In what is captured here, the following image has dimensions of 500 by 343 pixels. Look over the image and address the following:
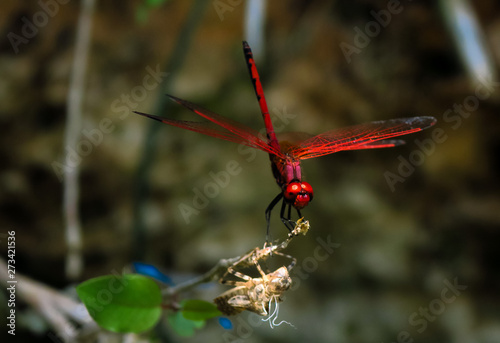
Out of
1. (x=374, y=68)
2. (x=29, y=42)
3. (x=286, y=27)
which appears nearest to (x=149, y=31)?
(x=29, y=42)

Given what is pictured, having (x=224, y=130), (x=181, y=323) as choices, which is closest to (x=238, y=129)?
(x=224, y=130)

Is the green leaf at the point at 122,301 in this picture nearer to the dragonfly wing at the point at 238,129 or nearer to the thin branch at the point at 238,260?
the thin branch at the point at 238,260

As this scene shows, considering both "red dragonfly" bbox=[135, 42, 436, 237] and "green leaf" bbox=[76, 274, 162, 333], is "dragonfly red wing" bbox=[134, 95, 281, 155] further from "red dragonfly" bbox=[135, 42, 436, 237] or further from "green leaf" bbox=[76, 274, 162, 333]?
"green leaf" bbox=[76, 274, 162, 333]

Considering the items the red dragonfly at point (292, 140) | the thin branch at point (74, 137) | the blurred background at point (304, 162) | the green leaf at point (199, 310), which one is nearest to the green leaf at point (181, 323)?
A: the green leaf at point (199, 310)

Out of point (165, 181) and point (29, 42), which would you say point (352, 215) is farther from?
point (29, 42)

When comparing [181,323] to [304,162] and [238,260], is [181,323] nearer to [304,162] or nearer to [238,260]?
[238,260]
